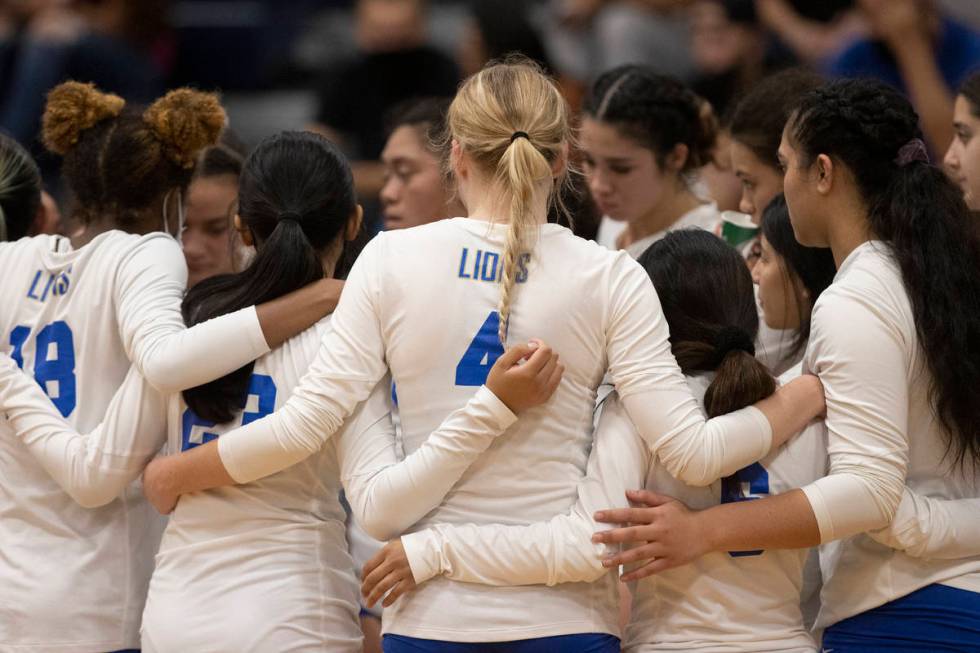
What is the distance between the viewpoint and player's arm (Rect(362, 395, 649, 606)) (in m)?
2.43

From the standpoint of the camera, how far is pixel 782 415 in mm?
2557

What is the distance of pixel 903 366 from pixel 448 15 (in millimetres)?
6077

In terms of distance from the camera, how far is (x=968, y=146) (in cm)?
349

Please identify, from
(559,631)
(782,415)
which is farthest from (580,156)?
(559,631)

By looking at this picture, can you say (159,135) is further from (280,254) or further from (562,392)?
(562,392)

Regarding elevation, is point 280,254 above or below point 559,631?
above

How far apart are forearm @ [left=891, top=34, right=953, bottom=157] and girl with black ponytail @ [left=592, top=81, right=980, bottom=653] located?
2814 millimetres

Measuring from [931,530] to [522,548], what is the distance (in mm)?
833

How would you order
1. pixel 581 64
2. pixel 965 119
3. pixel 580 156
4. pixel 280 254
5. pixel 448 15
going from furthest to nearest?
pixel 448 15
pixel 581 64
pixel 580 156
pixel 965 119
pixel 280 254

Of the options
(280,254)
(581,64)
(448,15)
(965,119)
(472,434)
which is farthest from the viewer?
(448,15)

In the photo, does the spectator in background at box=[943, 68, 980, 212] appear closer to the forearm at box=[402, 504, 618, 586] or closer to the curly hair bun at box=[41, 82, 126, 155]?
the forearm at box=[402, 504, 618, 586]

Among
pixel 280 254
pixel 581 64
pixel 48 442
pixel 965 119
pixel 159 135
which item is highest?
pixel 581 64

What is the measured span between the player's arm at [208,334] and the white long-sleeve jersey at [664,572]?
0.55 metres

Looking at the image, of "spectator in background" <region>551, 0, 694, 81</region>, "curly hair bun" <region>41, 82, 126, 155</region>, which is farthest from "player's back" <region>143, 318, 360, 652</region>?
"spectator in background" <region>551, 0, 694, 81</region>
